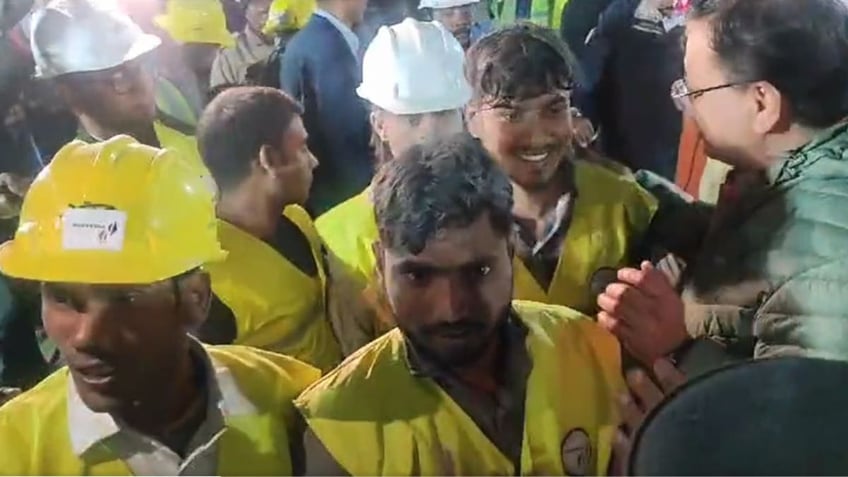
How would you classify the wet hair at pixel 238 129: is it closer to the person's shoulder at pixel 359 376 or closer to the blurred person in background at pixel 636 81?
the person's shoulder at pixel 359 376

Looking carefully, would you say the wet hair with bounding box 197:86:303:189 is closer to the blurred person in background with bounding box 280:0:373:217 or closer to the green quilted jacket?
the blurred person in background with bounding box 280:0:373:217

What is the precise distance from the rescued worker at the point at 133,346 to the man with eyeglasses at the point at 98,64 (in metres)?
0.04

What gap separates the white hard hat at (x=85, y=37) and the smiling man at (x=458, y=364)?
1.22ft

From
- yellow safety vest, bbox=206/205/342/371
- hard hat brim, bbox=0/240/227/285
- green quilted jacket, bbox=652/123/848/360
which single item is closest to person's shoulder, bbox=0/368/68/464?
hard hat brim, bbox=0/240/227/285

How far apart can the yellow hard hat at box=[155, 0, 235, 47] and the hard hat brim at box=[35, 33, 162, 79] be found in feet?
0.09

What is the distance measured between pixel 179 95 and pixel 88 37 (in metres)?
0.14

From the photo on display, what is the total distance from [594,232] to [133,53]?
0.64 m

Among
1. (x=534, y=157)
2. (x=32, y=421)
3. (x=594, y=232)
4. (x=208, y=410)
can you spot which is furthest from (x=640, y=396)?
(x=32, y=421)

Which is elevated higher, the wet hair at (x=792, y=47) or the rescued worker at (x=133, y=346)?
the wet hair at (x=792, y=47)

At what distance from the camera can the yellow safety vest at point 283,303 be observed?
4.93ft

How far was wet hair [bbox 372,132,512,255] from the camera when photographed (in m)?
1.46

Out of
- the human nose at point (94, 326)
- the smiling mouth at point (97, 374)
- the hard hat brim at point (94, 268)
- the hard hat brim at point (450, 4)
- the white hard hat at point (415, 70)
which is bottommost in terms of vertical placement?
the smiling mouth at point (97, 374)

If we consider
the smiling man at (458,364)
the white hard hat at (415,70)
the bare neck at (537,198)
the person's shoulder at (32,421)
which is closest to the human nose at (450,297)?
the smiling man at (458,364)

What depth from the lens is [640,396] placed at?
4.94 feet
